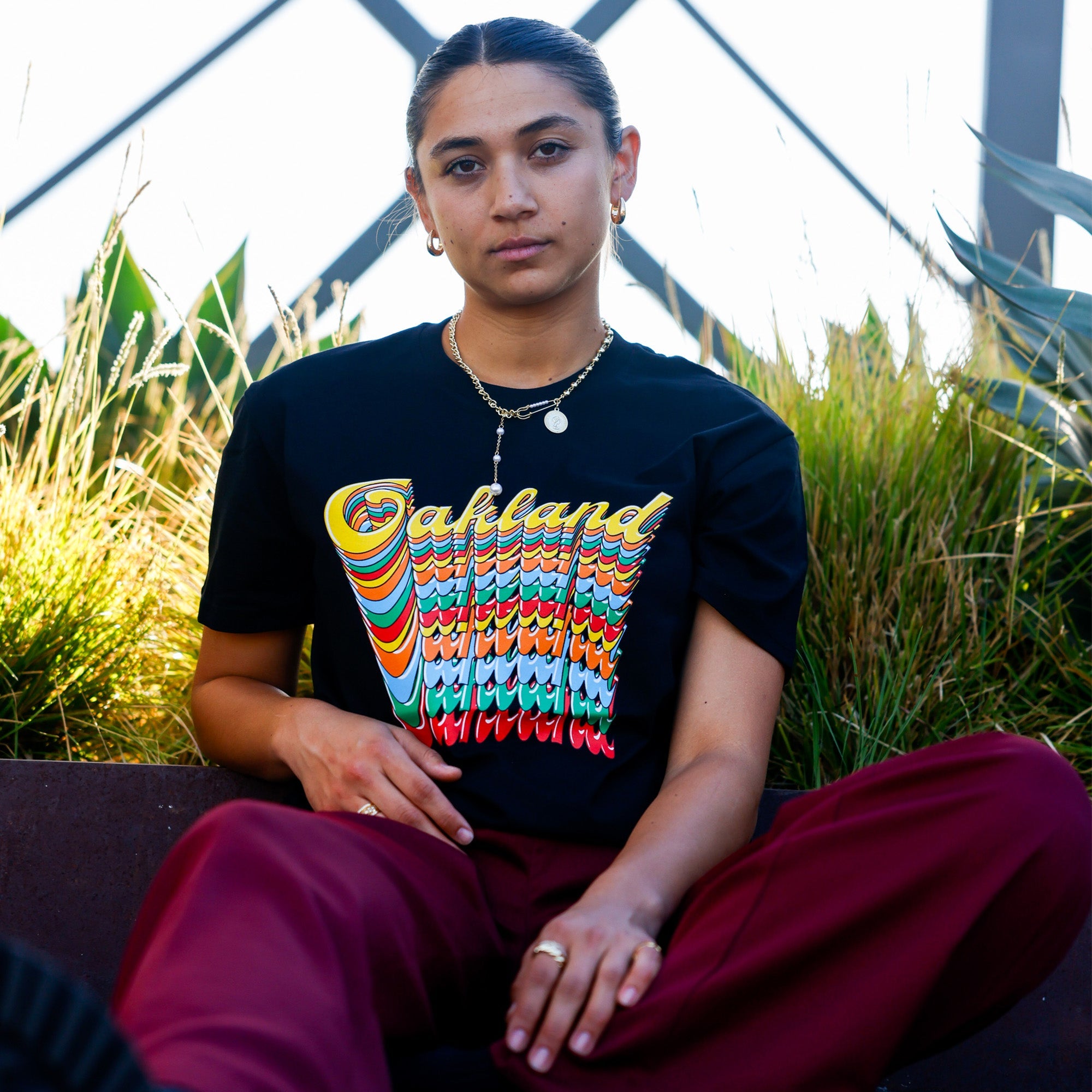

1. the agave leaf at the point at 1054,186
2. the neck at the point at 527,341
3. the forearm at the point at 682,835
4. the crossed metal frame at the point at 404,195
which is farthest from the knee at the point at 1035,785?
the crossed metal frame at the point at 404,195

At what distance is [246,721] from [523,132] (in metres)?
0.78

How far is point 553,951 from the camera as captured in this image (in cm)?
92

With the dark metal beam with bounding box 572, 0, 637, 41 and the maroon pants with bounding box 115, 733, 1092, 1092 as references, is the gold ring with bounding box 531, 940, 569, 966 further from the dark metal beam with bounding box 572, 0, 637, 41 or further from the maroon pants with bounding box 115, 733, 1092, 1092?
the dark metal beam with bounding box 572, 0, 637, 41

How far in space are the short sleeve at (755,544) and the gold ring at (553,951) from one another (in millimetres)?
449

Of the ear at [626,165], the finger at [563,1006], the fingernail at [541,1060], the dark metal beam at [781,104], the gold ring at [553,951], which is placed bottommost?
the fingernail at [541,1060]

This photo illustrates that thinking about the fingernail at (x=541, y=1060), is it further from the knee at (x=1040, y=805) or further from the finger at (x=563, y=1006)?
the knee at (x=1040, y=805)

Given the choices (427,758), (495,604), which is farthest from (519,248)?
(427,758)

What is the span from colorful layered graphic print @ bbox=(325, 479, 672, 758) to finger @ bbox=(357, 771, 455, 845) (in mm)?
104

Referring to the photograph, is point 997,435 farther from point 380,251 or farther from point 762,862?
point 380,251

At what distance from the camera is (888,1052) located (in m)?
0.89

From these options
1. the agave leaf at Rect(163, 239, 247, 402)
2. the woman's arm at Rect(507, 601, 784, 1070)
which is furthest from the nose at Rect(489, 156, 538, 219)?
the agave leaf at Rect(163, 239, 247, 402)

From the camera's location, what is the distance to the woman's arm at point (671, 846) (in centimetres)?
90

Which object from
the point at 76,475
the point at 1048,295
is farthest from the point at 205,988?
the point at 1048,295

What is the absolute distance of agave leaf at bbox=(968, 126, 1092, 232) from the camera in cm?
196
